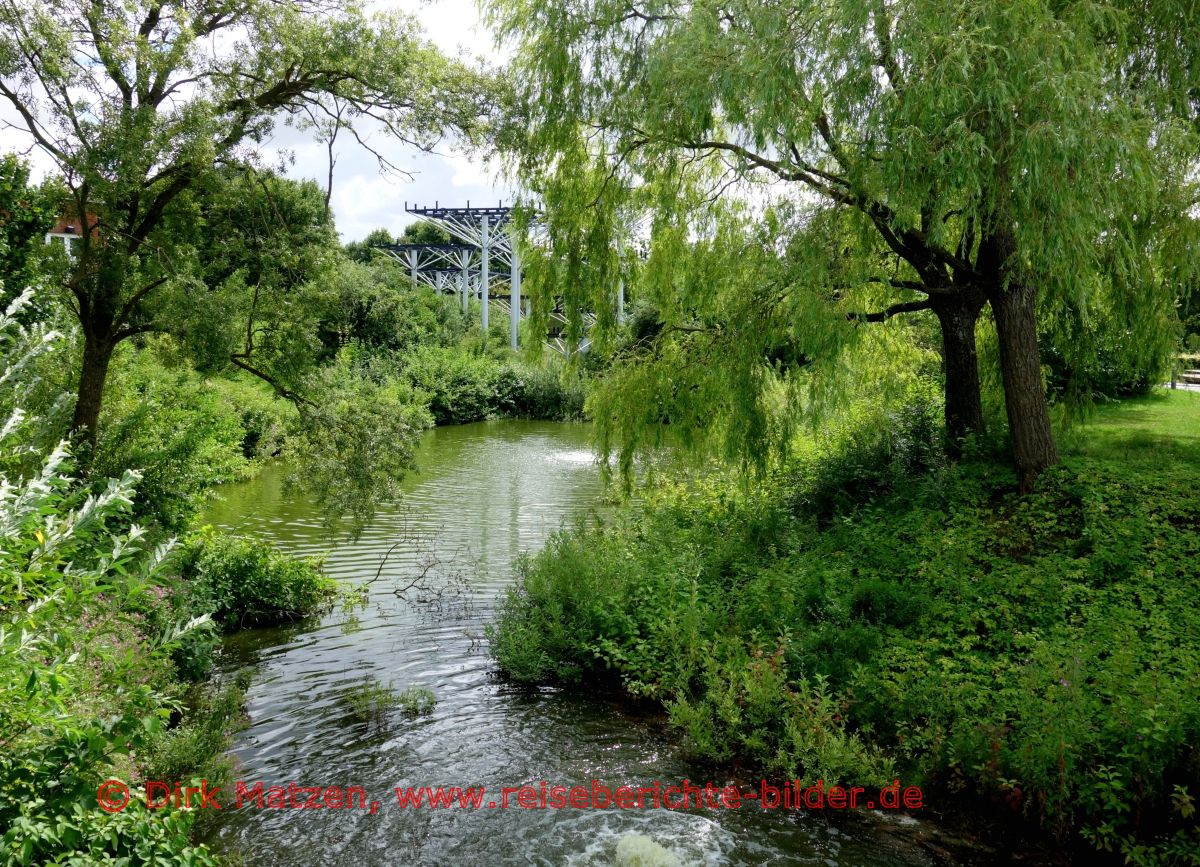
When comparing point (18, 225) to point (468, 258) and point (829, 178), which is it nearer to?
point (829, 178)

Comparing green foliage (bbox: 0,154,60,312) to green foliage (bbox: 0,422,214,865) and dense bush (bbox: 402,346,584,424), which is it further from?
dense bush (bbox: 402,346,584,424)

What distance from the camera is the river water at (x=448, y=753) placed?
4871 millimetres

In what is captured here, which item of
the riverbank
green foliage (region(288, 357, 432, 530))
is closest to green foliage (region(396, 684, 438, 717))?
the riverbank

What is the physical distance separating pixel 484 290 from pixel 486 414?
35.0ft

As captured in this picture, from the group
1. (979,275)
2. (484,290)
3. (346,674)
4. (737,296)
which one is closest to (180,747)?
(346,674)

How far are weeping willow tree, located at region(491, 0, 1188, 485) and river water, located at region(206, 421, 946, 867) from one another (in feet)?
11.3

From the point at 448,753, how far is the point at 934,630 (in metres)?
4.04

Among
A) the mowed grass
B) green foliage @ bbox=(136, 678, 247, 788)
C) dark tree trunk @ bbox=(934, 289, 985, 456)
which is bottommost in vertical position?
green foliage @ bbox=(136, 678, 247, 788)

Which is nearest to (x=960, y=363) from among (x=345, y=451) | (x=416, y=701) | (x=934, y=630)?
(x=934, y=630)

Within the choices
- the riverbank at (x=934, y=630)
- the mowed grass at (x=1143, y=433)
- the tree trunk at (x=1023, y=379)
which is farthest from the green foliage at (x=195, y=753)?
the mowed grass at (x=1143, y=433)

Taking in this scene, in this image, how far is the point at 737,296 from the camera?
31.0 ft

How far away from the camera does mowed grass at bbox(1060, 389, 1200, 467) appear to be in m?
9.03

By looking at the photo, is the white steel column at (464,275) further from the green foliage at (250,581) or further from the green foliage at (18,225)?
the green foliage at (18,225)

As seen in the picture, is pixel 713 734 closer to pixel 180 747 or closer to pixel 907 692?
pixel 907 692
